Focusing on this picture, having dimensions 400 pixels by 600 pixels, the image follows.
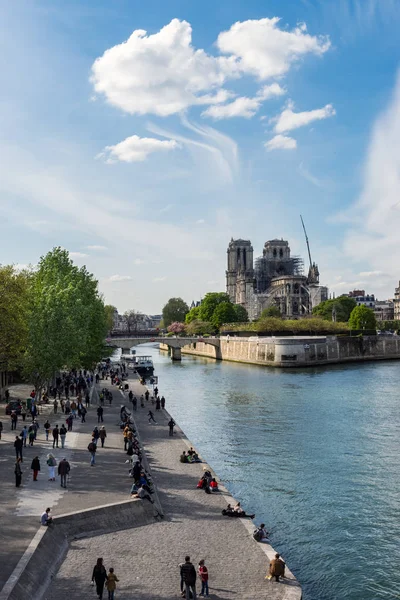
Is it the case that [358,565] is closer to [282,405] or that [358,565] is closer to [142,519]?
[142,519]

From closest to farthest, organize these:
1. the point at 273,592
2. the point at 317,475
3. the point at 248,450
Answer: the point at 273,592 < the point at 317,475 < the point at 248,450

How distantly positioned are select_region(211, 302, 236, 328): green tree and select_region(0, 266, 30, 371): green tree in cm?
11758

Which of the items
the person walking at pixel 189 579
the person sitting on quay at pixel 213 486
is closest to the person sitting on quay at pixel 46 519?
the person walking at pixel 189 579

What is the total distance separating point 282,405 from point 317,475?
858 inches

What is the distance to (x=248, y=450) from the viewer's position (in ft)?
113

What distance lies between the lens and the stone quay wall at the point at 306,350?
92750mm

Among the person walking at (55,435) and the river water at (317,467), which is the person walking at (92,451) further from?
the river water at (317,467)

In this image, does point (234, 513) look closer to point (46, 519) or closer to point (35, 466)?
point (46, 519)

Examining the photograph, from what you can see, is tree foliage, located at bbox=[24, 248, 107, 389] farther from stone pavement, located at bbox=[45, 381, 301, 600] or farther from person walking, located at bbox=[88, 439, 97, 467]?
stone pavement, located at bbox=[45, 381, 301, 600]

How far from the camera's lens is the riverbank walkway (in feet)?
50.4

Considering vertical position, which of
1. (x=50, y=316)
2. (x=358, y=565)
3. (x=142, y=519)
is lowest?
(x=358, y=565)

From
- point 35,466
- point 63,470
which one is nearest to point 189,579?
point 63,470

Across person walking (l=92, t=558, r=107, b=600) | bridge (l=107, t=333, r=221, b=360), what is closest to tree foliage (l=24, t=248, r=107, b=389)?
person walking (l=92, t=558, r=107, b=600)

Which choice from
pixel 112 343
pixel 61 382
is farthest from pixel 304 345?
pixel 61 382
